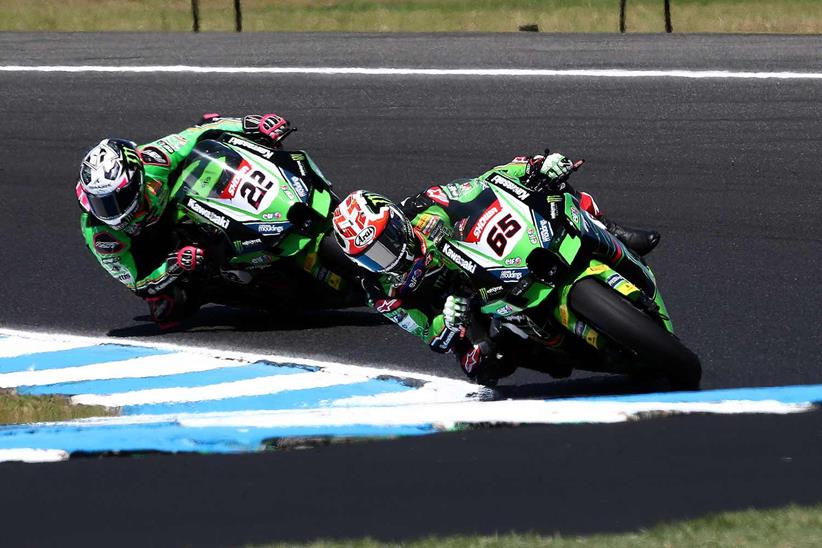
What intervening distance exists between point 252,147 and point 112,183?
41.8 inches

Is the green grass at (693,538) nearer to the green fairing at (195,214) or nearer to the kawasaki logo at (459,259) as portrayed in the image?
the kawasaki logo at (459,259)

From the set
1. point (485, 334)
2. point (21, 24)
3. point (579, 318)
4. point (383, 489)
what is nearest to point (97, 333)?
point (485, 334)

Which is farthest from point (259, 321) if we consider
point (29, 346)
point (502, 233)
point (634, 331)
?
point (634, 331)

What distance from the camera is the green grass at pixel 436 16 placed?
76.4 feet

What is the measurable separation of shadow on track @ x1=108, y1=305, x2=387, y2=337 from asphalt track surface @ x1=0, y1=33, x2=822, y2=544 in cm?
2

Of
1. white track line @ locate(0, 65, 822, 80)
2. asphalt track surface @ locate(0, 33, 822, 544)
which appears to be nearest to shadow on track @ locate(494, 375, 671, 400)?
asphalt track surface @ locate(0, 33, 822, 544)

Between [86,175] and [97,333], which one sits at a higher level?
[86,175]

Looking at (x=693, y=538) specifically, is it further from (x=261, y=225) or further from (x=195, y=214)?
(x=195, y=214)

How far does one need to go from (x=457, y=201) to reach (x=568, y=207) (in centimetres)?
54

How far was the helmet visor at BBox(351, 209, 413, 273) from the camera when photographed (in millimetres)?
7223

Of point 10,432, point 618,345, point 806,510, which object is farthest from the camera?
point 618,345

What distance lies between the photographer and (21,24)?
2600cm

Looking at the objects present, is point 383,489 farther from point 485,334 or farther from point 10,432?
point 485,334

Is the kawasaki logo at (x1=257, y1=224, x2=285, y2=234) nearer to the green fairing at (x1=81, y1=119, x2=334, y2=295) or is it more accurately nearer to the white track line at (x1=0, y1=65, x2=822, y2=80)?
the green fairing at (x1=81, y1=119, x2=334, y2=295)
